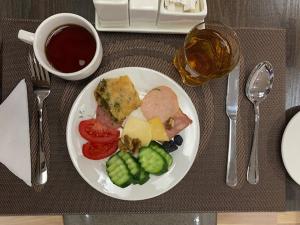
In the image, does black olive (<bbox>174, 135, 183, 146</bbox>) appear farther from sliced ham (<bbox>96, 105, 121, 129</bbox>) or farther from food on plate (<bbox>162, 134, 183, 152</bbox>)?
sliced ham (<bbox>96, 105, 121, 129</bbox>)

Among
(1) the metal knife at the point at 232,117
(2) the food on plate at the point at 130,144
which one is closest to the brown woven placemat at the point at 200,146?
(1) the metal knife at the point at 232,117

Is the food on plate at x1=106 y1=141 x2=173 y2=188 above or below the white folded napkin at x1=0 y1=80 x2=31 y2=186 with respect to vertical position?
below

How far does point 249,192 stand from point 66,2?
543 millimetres

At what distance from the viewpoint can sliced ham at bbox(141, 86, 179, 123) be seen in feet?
2.47

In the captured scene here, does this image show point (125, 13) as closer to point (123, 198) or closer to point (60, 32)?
point (60, 32)

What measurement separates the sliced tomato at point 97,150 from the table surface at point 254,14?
260 mm

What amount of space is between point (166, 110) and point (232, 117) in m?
0.14

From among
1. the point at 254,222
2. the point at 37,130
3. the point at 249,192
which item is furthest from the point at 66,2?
the point at 254,222

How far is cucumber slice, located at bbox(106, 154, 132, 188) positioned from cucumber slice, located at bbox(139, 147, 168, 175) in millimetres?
34

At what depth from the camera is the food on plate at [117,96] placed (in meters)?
0.74

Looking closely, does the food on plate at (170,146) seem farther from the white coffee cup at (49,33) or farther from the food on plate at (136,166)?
the white coffee cup at (49,33)

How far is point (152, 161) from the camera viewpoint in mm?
728

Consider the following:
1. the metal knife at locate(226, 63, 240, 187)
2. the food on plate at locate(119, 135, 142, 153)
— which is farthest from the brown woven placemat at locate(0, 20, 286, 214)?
the food on plate at locate(119, 135, 142, 153)

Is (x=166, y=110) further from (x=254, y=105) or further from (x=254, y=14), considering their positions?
(x=254, y=14)
